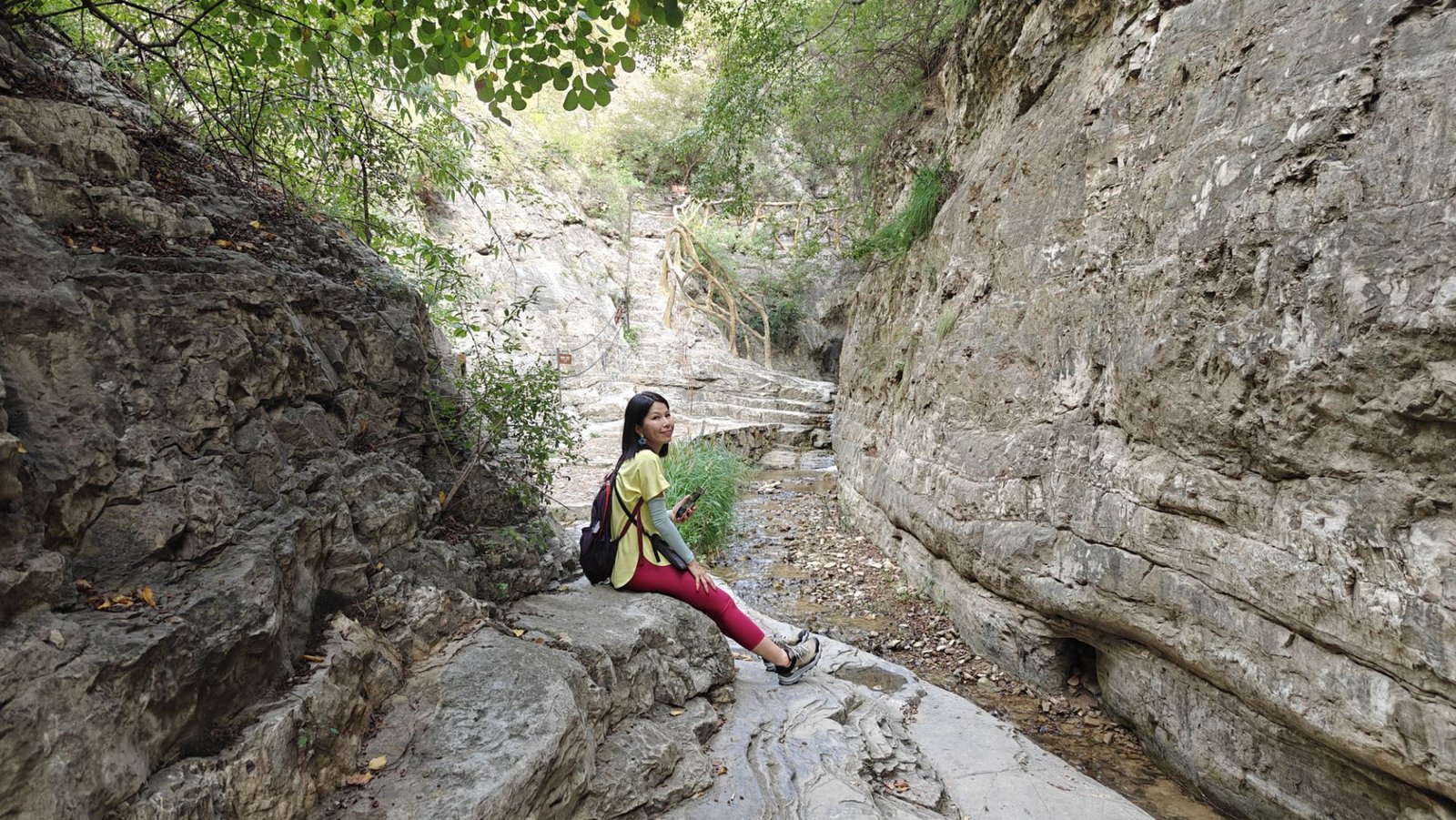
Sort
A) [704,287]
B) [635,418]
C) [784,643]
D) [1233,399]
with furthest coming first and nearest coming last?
1. [704,287]
2. [784,643]
3. [635,418]
4. [1233,399]

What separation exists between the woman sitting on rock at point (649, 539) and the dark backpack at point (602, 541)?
0.03 meters

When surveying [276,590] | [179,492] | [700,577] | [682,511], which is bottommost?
[700,577]

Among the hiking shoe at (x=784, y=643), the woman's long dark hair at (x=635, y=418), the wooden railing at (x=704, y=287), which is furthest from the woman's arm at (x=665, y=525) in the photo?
the wooden railing at (x=704, y=287)

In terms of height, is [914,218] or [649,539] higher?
[914,218]

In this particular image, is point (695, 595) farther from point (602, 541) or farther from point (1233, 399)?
point (1233, 399)

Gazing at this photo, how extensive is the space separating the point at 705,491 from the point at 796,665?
11.9ft

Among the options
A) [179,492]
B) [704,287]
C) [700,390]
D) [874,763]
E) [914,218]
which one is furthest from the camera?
[704,287]

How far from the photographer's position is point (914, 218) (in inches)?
289

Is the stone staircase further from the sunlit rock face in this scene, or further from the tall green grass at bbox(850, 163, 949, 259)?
the sunlit rock face

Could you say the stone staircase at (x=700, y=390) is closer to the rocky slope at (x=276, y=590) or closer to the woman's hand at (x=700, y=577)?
the woman's hand at (x=700, y=577)

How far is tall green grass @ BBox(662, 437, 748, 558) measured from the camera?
740 cm

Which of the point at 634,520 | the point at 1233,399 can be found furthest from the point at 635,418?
the point at 1233,399

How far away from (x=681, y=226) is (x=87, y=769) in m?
21.8

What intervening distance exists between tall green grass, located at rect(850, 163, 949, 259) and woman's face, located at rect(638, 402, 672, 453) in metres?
4.66
